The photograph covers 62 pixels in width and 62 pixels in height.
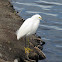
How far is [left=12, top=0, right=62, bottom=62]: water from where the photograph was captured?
508 inches

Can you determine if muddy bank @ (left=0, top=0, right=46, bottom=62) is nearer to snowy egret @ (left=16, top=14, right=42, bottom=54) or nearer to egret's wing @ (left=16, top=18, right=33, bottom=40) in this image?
snowy egret @ (left=16, top=14, right=42, bottom=54)

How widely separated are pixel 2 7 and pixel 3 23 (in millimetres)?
3681

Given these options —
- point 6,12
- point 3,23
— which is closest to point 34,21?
point 3,23

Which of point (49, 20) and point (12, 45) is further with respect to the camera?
point (49, 20)

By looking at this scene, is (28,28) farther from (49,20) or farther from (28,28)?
(49,20)

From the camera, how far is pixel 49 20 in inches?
704

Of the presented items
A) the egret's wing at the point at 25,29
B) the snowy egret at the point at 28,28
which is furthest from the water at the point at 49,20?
the egret's wing at the point at 25,29

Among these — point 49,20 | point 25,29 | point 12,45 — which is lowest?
point 49,20

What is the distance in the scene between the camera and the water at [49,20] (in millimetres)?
12913

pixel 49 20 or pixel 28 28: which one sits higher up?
pixel 28 28

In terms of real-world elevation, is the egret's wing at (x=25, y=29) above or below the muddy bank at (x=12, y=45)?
above

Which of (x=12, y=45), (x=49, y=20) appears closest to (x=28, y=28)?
(x=12, y=45)

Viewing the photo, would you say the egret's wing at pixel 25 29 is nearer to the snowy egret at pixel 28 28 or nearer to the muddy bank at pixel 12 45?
the snowy egret at pixel 28 28

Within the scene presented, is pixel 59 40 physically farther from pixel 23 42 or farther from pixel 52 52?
pixel 23 42
